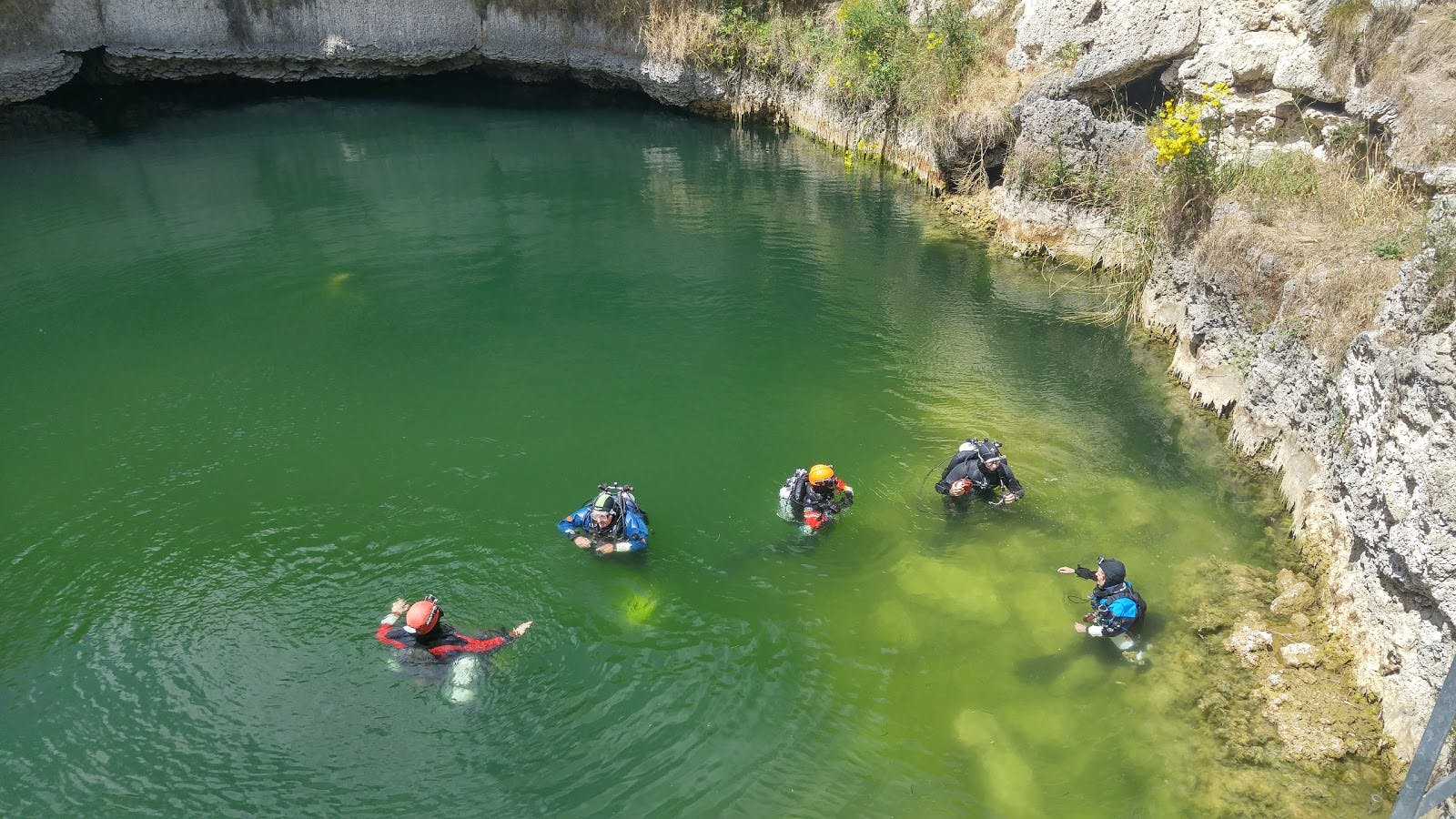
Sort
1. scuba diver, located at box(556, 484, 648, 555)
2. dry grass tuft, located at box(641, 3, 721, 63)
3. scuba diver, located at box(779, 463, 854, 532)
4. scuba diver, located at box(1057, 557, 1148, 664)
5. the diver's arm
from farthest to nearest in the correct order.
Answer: dry grass tuft, located at box(641, 3, 721, 63), scuba diver, located at box(779, 463, 854, 532), scuba diver, located at box(556, 484, 648, 555), scuba diver, located at box(1057, 557, 1148, 664), the diver's arm

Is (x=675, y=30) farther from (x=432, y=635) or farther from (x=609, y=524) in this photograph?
(x=432, y=635)

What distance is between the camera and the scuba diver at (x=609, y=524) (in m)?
9.86

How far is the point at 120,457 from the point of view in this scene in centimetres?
1196

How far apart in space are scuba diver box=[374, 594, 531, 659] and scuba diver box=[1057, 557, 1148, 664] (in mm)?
5880

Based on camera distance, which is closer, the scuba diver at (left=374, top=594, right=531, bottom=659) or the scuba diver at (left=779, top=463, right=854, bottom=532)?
the scuba diver at (left=374, top=594, right=531, bottom=659)

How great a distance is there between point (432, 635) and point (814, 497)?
4473 millimetres

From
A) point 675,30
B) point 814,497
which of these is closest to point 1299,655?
point 814,497

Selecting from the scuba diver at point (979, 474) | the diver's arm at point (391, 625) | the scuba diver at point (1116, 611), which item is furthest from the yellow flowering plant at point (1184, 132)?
the diver's arm at point (391, 625)

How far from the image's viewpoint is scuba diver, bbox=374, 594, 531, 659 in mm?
8406

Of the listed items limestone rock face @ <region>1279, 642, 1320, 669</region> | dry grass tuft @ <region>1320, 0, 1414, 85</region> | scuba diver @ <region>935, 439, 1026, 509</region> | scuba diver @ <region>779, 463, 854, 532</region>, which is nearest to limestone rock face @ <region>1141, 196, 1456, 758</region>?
limestone rock face @ <region>1279, 642, 1320, 669</region>

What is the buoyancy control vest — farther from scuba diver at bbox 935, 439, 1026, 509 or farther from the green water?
scuba diver at bbox 935, 439, 1026, 509

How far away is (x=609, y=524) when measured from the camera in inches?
391

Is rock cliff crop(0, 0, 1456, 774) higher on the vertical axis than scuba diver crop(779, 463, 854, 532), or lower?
higher

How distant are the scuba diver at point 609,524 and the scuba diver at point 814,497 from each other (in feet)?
5.90
